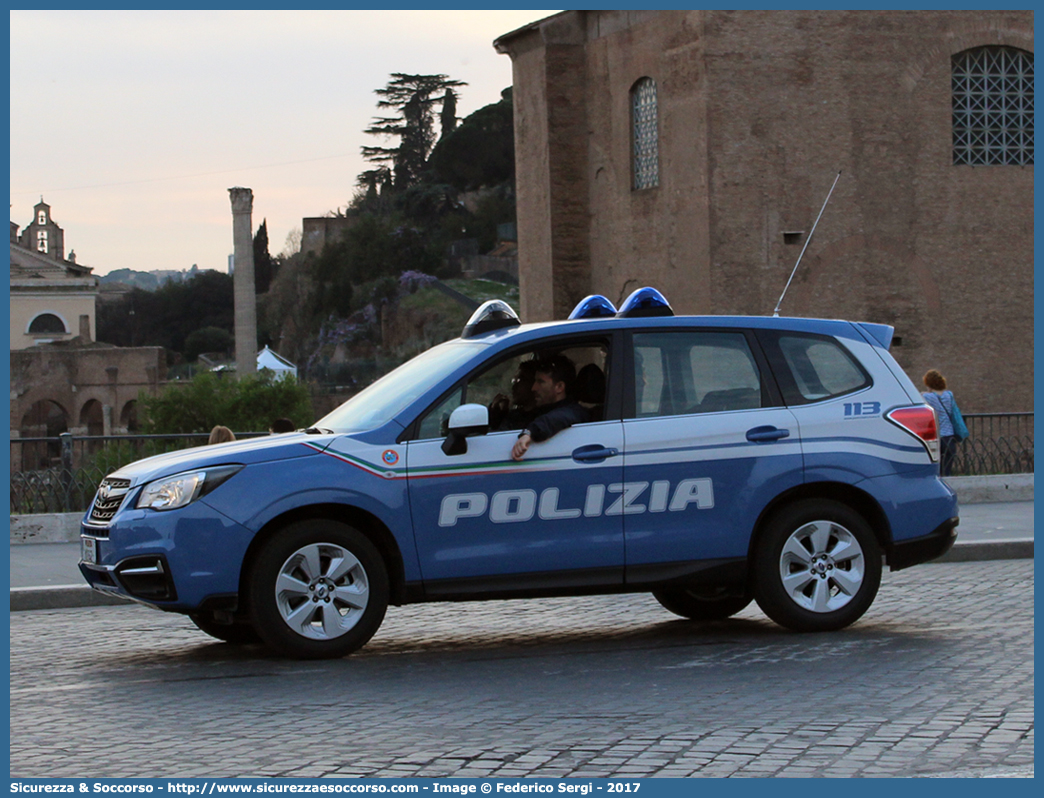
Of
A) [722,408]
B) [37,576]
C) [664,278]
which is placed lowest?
[37,576]

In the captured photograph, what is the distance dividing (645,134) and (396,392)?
26.5 meters

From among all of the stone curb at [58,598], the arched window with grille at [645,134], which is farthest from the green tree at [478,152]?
the stone curb at [58,598]

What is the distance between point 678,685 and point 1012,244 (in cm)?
2843

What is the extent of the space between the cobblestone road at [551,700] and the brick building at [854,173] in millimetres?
22713

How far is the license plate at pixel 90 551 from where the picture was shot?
758 centimetres

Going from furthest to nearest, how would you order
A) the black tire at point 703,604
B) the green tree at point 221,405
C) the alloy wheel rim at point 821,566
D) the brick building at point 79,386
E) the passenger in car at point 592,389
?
the brick building at point 79,386, the green tree at point 221,405, the black tire at point 703,604, the alloy wheel rim at point 821,566, the passenger in car at point 592,389

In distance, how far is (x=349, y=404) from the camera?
8.45 meters

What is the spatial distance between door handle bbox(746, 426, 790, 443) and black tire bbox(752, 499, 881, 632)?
40cm

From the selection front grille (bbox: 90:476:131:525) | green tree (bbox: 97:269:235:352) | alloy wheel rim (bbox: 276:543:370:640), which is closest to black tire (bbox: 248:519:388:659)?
alloy wheel rim (bbox: 276:543:370:640)

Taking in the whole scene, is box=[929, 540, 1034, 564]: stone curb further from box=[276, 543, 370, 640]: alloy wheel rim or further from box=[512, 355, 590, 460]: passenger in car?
box=[276, 543, 370, 640]: alloy wheel rim

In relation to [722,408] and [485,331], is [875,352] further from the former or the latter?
[485,331]

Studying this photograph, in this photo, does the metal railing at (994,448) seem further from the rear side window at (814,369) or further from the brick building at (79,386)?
the brick building at (79,386)
